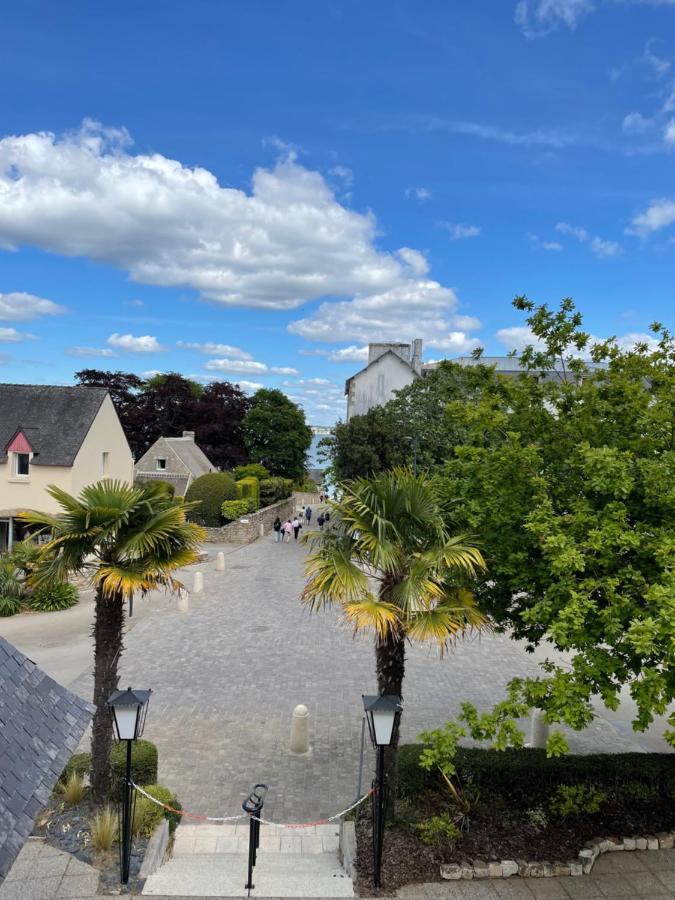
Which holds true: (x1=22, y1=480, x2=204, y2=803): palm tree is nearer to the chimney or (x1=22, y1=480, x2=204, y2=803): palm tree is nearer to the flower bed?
the flower bed

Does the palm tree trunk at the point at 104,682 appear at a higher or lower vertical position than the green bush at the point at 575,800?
higher

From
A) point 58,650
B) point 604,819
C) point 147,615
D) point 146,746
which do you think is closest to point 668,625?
point 604,819

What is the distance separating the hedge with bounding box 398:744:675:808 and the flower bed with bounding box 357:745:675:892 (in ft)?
0.04

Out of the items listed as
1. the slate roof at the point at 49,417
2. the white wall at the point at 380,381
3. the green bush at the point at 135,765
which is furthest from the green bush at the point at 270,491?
the green bush at the point at 135,765

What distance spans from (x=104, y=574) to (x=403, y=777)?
15.2 feet

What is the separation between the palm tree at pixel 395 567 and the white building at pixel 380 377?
35957mm

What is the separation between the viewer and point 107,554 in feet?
26.6

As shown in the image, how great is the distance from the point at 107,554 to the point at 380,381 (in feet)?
124

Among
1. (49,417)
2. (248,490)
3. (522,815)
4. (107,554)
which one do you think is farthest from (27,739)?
(248,490)

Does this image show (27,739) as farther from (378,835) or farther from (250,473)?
(250,473)

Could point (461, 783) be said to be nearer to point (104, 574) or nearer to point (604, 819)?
point (604, 819)

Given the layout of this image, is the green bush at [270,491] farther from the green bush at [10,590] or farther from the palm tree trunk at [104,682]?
the palm tree trunk at [104,682]

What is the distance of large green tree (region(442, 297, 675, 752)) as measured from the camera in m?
6.20

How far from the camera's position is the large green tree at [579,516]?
620 centimetres
